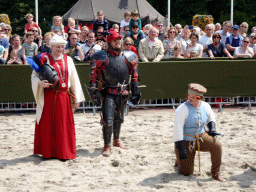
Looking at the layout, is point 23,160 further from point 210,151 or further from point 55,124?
point 210,151

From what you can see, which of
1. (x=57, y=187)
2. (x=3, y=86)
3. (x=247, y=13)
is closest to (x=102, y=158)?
(x=57, y=187)

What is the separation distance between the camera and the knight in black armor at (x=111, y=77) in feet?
22.0

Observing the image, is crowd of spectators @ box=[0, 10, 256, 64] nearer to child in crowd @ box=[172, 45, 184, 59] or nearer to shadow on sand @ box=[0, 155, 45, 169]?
child in crowd @ box=[172, 45, 184, 59]

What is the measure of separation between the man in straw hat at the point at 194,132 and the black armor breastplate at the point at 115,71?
1.48 m

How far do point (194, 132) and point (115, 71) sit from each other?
5.75 feet

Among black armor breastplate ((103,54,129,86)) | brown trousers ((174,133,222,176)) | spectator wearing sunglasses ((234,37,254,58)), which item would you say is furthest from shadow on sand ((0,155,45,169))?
spectator wearing sunglasses ((234,37,254,58))

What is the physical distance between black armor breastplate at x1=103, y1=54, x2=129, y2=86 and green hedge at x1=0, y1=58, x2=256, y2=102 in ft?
12.3

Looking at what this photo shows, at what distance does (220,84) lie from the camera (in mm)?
10883

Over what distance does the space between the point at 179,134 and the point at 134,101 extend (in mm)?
1707

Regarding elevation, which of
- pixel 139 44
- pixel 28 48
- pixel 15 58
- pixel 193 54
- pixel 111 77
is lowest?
pixel 111 77

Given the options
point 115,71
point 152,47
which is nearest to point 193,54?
point 152,47

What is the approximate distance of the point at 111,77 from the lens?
6727 millimetres

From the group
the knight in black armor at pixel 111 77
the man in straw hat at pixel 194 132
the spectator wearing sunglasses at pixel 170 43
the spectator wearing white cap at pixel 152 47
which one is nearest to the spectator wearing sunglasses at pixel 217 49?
the spectator wearing sunglasses at pixel 170 43

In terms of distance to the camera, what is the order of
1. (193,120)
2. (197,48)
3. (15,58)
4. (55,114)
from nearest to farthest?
(193,120)
(55,114)
(15,58)
(197,48)
